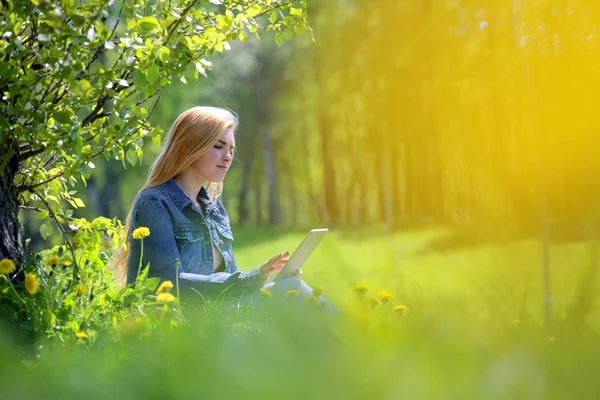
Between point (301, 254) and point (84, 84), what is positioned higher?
point (84, 84)

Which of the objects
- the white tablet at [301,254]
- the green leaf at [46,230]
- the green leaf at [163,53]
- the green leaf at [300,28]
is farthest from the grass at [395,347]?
the green leaf at [46,230]

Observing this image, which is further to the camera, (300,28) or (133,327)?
(300,28)

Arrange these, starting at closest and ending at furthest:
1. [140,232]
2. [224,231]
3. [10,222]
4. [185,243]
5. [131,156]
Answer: [140,232] < [10,222] < [131,156] < [185,243] < [224,231]

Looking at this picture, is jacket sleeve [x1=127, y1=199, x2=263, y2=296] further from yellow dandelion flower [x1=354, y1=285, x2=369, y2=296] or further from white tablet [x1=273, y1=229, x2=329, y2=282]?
yellow dandelion flower [x1=354, y1=285, x2=369, y2=296]

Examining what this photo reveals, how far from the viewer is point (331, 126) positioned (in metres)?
26.5

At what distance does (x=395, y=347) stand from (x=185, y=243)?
291 cm

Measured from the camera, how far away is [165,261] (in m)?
3.50

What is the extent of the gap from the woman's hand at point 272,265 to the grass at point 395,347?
1.87 m

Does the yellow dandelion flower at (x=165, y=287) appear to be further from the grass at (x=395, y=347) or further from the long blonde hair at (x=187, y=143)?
the long blonde hair at (x=187, y=143)

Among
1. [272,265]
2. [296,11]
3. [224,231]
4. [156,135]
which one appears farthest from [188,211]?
[296,11]

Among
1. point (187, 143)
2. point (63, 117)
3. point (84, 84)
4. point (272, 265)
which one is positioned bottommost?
point (272, 265)

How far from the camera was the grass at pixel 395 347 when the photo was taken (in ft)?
2.88

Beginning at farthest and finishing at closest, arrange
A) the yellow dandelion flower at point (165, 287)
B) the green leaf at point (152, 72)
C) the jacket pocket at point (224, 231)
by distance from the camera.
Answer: the jacket pocket at point (224, 231) < the green leaf at point (152, 72) < the yellow dandelion flower at point (165, 287)

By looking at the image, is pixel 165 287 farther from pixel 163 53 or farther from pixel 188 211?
pixel 188 211
